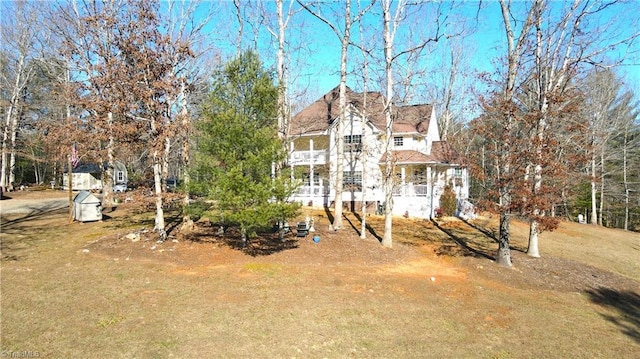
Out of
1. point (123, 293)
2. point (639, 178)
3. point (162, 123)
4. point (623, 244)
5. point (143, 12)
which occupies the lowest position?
point (623, 244)

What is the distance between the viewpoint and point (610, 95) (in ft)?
88.0

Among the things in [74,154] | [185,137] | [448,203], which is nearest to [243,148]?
[185,137]

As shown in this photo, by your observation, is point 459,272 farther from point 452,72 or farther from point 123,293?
point 452,72

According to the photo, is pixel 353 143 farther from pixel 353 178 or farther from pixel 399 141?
pixel 399 141

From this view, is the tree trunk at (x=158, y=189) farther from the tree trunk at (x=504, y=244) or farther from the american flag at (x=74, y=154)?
the tree trunk at (x=504, y=244)

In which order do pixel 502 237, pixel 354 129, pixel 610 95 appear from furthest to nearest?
pixel 610 95 → pixel 354 129 → pixel 502 237

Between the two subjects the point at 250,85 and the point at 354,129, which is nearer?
the point at 250,85

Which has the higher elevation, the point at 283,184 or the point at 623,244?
the point at 283,184

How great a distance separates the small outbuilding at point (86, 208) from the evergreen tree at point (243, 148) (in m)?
9.25

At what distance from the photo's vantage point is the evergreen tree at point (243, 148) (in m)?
10.2

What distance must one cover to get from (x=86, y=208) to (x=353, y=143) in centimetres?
1661

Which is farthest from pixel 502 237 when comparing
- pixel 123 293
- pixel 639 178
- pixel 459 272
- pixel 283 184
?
pixel 639 178

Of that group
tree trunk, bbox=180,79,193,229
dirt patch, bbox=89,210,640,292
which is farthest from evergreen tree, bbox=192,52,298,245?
dirt patch, bbox=89,210,640,292

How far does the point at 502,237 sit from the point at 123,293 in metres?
12.6
